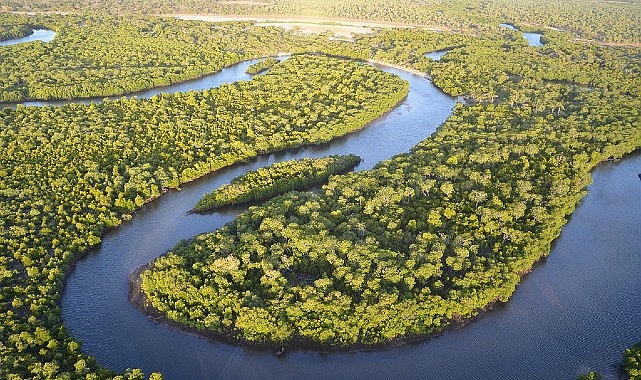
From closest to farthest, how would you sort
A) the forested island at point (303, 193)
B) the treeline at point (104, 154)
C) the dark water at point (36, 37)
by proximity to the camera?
the treeline at point (104, 154) → the forested island at point (303, 193) → the dark water at point (36, 37)

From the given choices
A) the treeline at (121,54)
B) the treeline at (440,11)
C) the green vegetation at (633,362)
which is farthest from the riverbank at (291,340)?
the treeline at (440,11)

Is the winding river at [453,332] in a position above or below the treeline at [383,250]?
below

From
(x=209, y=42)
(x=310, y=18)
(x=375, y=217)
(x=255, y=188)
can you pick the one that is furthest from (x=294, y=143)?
(x=310, y=18)

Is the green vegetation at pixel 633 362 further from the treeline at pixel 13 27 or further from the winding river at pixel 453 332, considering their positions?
the treeline at pixel 13 27

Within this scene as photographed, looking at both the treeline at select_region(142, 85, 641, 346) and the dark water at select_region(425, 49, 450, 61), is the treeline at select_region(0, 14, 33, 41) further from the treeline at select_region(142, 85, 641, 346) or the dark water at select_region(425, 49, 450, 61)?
the treeline at select_region(142, 85, 641, 346)

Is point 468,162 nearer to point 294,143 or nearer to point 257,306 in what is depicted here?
point 294,143

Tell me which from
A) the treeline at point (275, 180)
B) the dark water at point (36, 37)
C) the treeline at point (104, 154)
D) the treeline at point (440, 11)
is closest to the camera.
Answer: the treeline at point (104, 154)

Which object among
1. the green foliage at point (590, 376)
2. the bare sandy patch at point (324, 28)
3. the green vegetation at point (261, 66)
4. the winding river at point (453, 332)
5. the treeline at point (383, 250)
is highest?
the bare sandy patch at point (324, 28)

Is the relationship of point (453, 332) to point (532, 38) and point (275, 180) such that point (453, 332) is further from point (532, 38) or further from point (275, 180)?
point (532, 38)
